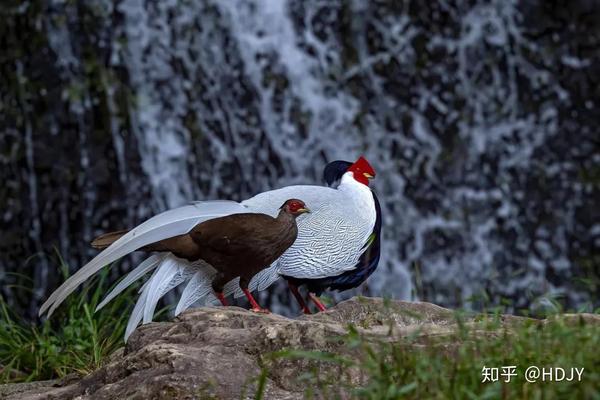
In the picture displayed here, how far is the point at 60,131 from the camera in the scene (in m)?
6.18

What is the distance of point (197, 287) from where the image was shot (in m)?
3.25

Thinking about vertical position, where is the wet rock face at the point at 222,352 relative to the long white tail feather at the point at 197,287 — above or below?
below

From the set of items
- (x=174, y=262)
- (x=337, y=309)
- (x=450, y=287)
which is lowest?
(x=450, y=287)

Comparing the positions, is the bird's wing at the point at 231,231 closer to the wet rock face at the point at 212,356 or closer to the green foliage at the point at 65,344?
the wet rock face at the point at 212,356

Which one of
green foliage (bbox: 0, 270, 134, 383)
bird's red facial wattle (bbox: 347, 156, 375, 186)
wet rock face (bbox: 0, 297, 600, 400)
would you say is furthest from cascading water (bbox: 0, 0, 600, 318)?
wet rock face (bbox: 0, 297, 600, 400)

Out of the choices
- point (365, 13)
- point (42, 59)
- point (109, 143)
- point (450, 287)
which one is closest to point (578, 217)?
point (450, 287)

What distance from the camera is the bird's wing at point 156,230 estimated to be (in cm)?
305

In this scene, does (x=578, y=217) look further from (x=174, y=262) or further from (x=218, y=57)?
(x=174, y=262)

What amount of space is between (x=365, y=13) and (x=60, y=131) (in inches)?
73.2

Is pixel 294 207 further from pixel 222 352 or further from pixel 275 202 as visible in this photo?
pixel 222 352

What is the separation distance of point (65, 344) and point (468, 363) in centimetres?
224

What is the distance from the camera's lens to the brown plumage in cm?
300

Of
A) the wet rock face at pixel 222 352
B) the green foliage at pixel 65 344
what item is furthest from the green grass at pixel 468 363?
the green foliage at pixel 65 344

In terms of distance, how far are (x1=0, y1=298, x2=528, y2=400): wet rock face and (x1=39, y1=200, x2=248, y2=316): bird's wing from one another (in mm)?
232
